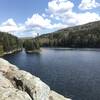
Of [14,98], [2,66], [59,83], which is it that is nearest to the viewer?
[14,98]

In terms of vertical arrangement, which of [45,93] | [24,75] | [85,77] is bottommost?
[85,77]

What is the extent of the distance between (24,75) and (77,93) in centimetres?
3168

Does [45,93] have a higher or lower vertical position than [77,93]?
higher

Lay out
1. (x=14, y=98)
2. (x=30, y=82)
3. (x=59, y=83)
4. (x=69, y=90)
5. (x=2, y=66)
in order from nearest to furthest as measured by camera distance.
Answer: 1. (x=14, y=98)
2. (x=30, y=82)
3. (x=2, y=66)
4. (x=69, y=90)
5. (x=59, y=83)

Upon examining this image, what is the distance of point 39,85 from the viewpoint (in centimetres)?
3459

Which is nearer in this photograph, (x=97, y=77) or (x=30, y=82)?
(x=30, y=82)

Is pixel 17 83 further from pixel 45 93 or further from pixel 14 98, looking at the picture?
pixel 14 98

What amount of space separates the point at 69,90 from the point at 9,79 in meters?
35.0

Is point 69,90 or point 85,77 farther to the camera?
point 85,77

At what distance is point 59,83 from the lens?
261 feet

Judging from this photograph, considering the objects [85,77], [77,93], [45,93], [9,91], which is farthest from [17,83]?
[85,77]

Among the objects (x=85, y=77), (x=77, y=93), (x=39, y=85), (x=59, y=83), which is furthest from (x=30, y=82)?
(x=85, y=77)

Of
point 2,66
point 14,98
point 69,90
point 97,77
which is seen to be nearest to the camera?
point 14,98

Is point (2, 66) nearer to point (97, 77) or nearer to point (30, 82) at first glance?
point (30, 82)
